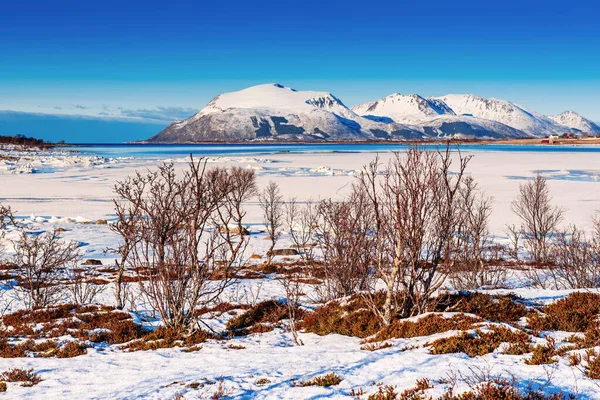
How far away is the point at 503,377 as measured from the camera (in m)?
7.45

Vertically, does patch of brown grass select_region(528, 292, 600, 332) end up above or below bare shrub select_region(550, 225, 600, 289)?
above

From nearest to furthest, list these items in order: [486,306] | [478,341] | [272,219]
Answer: [478,341]
[486,306]
[272,219]

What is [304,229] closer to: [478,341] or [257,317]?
[257,317]

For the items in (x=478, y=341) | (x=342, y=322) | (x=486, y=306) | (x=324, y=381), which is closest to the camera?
(x=324, y=381)

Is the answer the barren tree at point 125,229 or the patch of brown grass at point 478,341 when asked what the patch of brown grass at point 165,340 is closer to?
the barren tree at point 125,229

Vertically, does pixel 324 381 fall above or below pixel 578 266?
above

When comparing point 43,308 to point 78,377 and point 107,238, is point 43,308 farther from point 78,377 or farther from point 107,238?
point 107,238

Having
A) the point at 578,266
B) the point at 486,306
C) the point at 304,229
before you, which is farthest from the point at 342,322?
the point at 304,229

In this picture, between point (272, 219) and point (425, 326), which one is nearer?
point (425, 326)

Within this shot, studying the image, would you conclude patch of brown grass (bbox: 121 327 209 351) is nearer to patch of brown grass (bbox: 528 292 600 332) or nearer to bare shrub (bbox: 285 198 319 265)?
patch of brown grass (bbox: 528 292 600 332)

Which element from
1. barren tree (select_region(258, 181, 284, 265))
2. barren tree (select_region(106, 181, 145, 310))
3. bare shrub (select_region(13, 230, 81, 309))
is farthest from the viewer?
barren tree (select_region(258, 181, 284, 265))

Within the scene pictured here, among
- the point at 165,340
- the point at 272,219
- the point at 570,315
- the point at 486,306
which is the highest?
the point at 570,315

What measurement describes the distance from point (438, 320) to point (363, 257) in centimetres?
755

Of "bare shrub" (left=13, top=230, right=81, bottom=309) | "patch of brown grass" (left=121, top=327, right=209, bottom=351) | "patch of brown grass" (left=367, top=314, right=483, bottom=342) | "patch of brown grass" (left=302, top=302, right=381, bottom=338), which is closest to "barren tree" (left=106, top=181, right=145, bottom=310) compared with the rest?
"patch of brown grass" (left=121, top=327, right=209, bottom=351)
